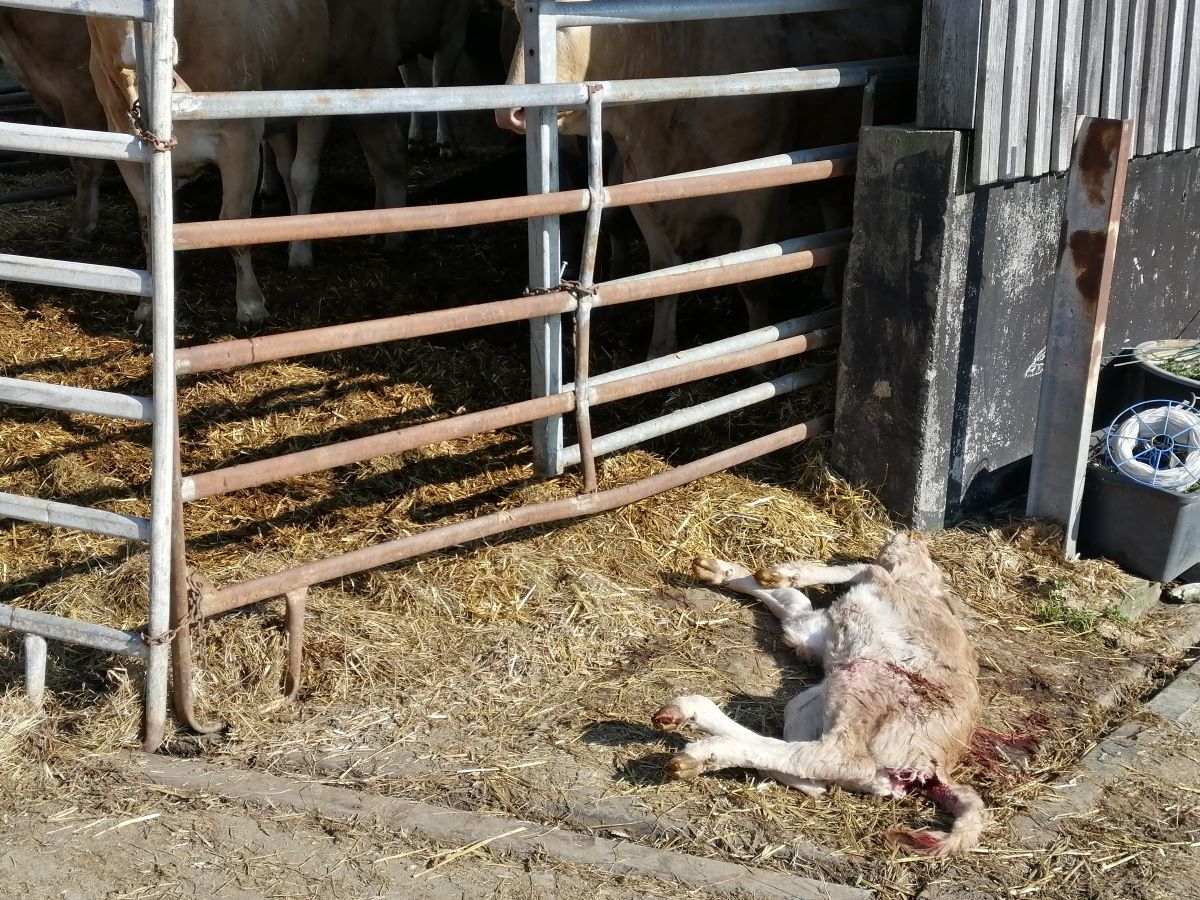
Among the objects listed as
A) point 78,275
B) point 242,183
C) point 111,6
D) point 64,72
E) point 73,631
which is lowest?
point 73,631

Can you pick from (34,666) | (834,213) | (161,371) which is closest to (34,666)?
(34,666)

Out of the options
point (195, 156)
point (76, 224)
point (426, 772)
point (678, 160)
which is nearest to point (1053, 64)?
point (678, 160)

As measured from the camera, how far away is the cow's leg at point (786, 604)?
4312 millimetres

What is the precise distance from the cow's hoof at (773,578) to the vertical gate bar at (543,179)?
86 cm

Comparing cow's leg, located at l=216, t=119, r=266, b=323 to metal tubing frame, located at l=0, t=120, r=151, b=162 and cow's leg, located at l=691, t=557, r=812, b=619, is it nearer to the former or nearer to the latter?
cow's leg, located at l=691, t=557, r=812, b=619

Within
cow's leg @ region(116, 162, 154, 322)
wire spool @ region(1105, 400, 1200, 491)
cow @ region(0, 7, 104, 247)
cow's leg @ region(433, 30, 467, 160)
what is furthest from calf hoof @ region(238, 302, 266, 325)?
wire spool @ region(1105, 400, 1200, 491)

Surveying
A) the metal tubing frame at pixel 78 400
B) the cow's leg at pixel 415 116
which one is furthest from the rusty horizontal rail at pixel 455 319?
the cow's leg at pixel 415 116

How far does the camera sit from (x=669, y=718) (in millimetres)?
3734

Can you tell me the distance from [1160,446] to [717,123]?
2.43 meters

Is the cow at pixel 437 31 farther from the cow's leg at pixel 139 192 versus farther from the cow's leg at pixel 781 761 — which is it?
the cow's leg at pixel 781 761

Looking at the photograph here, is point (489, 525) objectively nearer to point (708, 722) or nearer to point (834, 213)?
point (708, 722)

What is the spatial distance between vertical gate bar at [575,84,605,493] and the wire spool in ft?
6.50

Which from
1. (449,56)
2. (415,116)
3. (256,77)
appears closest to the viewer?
(256,77)

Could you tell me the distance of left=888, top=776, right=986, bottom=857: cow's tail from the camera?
339 cm
